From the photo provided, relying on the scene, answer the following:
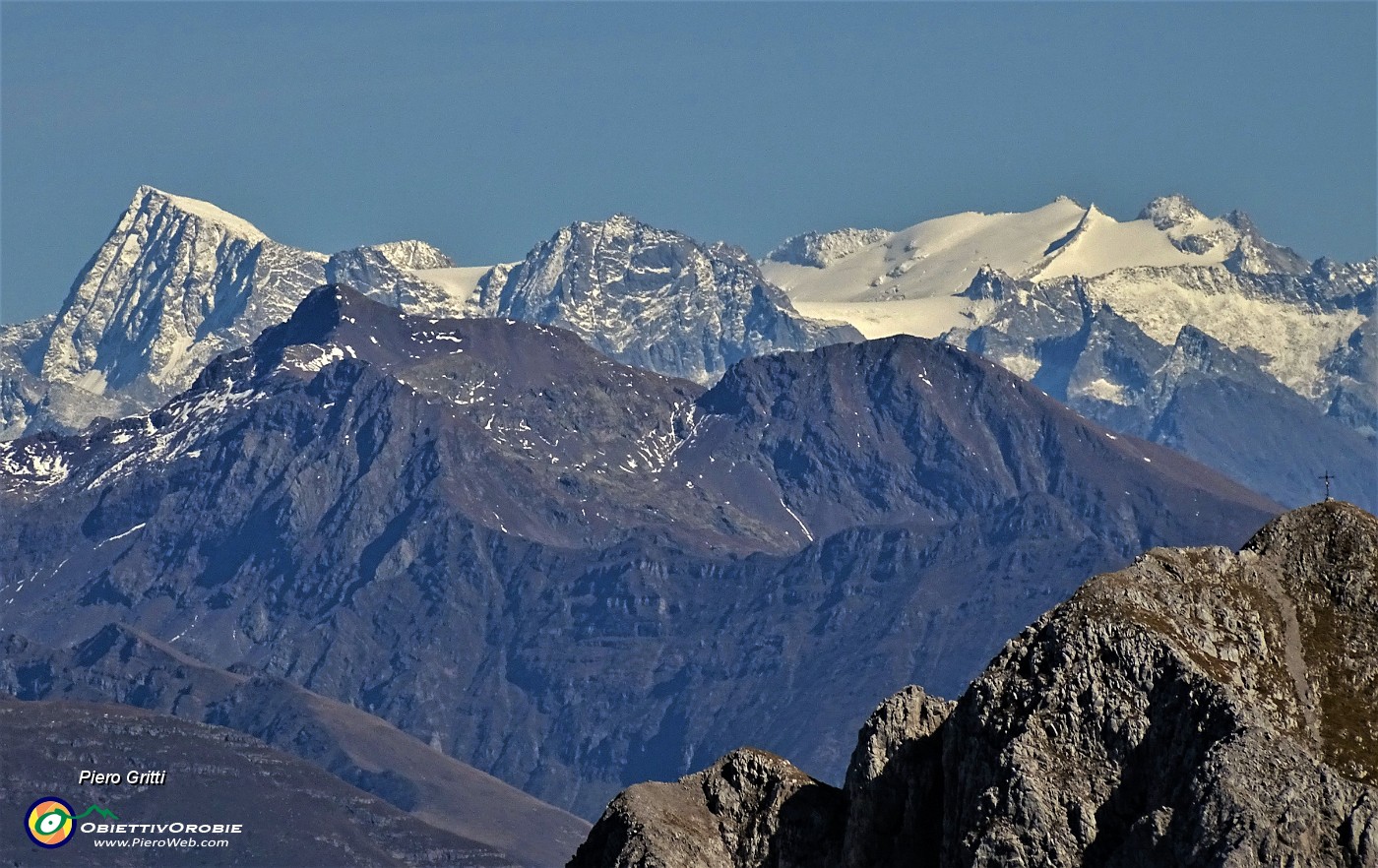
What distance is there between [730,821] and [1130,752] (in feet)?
72.7

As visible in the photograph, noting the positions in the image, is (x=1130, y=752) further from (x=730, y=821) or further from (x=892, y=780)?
(x=730, y=821)

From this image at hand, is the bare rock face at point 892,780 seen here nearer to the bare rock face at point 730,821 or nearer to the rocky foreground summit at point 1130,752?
the rocky foreground summit at point 1130,752

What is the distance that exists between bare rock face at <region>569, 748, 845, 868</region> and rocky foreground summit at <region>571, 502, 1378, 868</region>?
0.39 ft

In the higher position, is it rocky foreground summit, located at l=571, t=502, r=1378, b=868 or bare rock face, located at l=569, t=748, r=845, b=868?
rocky foreground summit, located at l=571, t=502, r=1378, b=868

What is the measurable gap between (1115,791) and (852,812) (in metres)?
14.9

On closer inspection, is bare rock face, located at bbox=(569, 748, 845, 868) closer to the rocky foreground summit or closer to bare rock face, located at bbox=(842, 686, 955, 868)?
the rocky foreground summit

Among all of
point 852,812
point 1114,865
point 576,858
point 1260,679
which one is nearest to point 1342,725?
point 1260,679

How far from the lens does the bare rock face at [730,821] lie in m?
147

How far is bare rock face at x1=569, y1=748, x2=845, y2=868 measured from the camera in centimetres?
14738

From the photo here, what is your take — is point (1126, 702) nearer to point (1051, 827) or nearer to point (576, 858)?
point (1051, 827)

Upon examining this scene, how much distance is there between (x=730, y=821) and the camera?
15162cm

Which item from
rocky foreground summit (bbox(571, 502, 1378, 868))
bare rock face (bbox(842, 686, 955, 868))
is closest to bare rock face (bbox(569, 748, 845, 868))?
rocky foreground summit (bbox(571, 502, 1378, 868))

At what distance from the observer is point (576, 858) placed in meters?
156

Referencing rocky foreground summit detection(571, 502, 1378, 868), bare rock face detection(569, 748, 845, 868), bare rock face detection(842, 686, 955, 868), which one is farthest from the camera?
bare rock face detection(569, 748, 845, 868)
